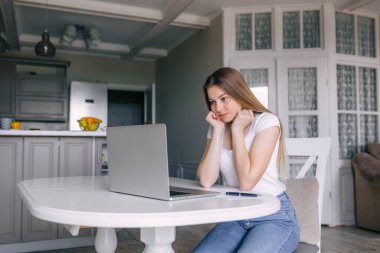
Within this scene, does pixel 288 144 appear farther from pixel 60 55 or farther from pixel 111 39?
pixel 60 55

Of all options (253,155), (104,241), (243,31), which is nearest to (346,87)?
(243,31)

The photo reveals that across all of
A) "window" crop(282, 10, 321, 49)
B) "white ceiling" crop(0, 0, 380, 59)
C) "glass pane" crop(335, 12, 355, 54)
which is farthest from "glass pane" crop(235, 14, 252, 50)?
"glass pane" crop(335, 12, 355, 54)

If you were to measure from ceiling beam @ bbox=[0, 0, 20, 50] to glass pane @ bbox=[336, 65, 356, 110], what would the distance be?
393 centimetres

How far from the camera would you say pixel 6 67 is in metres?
5.71

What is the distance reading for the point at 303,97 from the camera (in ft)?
14.4

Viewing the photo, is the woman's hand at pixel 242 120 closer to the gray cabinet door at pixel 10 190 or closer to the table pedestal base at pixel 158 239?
the table pedestal base at pixel 158 239

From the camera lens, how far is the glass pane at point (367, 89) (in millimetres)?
4555

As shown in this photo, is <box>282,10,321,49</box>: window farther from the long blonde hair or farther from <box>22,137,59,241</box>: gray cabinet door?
the long blonde hair

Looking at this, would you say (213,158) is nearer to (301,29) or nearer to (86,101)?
(301,29)

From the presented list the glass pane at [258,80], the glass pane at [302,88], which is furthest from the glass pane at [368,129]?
the glass pane at [258,80]

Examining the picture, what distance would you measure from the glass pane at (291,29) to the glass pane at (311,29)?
84 millimetres

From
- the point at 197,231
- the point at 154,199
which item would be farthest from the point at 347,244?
the point at 154,199

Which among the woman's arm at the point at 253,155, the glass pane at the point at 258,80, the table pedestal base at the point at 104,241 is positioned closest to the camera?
the woman's arm at the point at 253,155

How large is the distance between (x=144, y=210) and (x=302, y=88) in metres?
3.88
